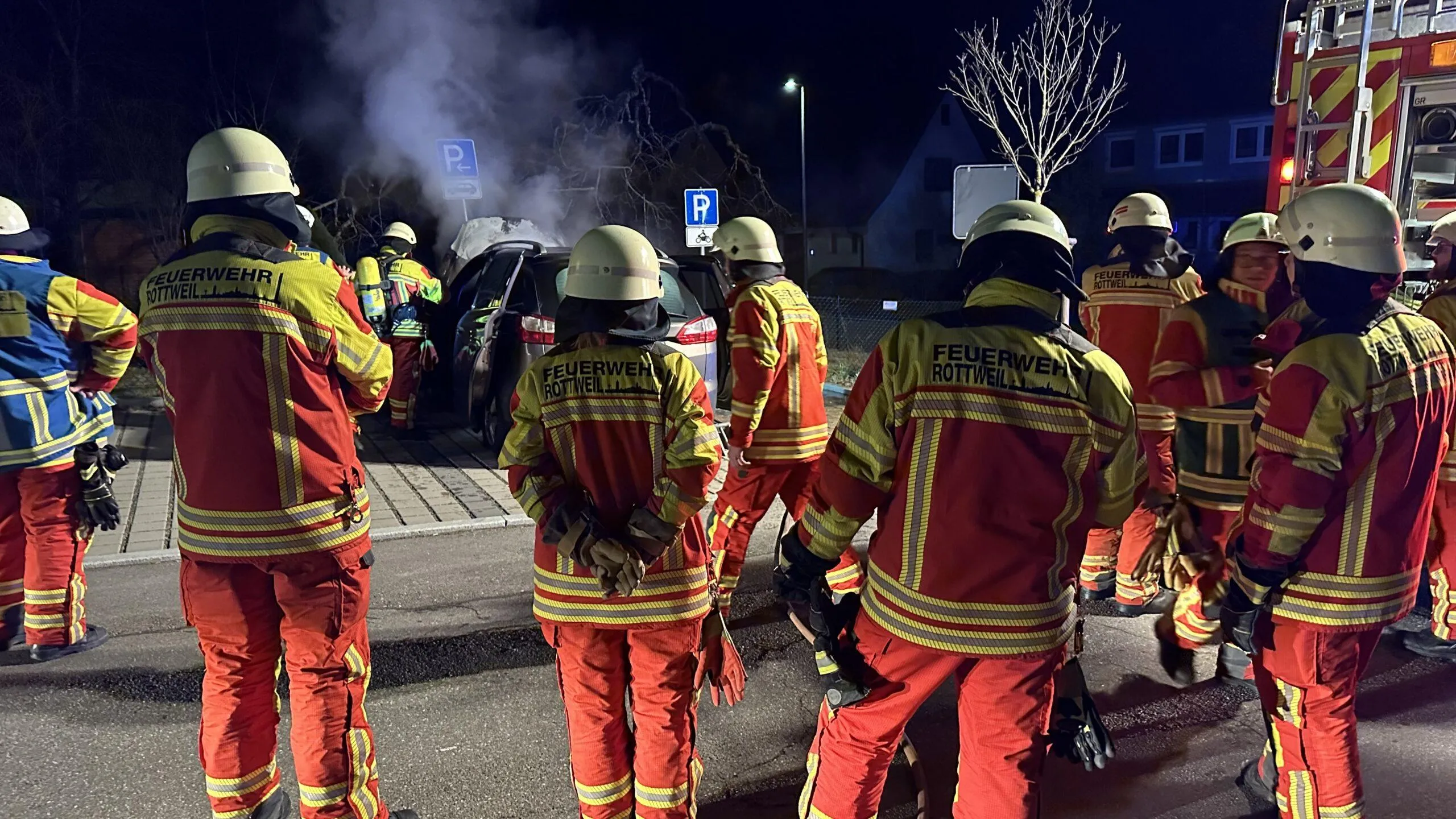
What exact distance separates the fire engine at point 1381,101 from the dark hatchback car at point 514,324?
13.8 feet

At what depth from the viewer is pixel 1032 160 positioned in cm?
1995

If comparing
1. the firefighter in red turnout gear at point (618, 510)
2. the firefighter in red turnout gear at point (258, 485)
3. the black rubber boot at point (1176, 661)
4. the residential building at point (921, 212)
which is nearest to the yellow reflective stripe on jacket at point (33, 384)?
the firefighter in red turnout gear at point (258, 485)

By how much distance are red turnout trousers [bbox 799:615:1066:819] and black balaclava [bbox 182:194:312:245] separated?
208 centimetres

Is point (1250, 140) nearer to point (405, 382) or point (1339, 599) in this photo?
point (405, 382)

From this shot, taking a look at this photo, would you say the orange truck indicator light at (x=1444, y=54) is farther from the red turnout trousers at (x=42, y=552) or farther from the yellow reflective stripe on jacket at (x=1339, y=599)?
the red turnout trousers at (x=42, y=552)

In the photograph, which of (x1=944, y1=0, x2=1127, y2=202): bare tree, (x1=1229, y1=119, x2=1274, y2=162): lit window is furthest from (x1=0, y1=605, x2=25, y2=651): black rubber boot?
(x1=1229, y1=119, x2=1274, y2=162): lit window

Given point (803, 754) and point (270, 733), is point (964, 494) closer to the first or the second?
point (803, 754)

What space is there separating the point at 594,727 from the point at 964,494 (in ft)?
4.03

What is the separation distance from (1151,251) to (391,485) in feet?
18.3

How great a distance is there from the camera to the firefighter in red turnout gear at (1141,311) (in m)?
4.40

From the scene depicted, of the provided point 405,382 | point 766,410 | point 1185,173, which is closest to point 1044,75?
point 405,382

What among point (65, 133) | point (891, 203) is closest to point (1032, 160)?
point (891, 203)

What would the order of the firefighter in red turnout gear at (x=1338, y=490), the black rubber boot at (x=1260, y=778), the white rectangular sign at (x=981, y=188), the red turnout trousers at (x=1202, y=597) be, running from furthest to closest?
the white rectangular sign at (x=981, y=188)
the red turnout trousers at (x=1202, y=597)
the black rubber boot at (x=1260, y=778)
the firefighter in red turnout gear at (x=1338, y=490)

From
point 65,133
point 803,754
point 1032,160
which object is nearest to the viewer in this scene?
point 803,754
